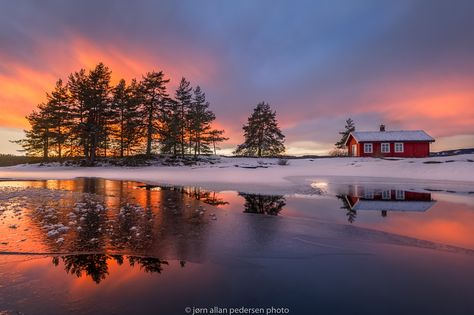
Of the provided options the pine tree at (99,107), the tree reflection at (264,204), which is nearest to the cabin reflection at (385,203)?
the tree reflection at (264,204)

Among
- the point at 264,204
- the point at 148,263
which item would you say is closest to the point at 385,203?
the point at 264,204

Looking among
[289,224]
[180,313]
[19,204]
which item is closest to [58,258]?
[180,313]

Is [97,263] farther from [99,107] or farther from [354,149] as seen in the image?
[354,149]

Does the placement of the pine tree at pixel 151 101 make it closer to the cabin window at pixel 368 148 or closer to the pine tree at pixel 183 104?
the pine tree at pixel 183 104

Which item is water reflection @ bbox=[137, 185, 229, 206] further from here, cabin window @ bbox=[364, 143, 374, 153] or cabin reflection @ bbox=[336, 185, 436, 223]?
cabin window @ bbox=[364, 143, 374, 153]

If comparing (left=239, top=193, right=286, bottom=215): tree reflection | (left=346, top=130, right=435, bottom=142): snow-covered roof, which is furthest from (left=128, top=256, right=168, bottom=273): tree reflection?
(left=346, top=130, right=435, bottom=142): snow-covered roof

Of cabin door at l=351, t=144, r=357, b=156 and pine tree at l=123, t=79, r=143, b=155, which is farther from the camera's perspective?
cabin door at l=351, t=144, r=357, b=156

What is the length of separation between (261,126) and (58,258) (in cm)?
5670

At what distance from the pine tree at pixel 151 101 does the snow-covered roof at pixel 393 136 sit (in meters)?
33.5

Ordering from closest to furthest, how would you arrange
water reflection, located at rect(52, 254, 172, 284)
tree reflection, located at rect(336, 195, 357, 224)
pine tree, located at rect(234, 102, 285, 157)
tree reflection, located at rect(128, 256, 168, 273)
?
1. water reflection, located at rect(52, 254, 172, 284)
2. tree reflection, located at rect(128, 256, 168, 273)
3. tree reflection, located at rect(336, 195, 357, 224)
4. pine tree, located at rect(234, 102, 285, 157)

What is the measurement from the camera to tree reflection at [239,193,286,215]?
35.5 feet

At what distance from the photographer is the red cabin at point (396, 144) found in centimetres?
4456

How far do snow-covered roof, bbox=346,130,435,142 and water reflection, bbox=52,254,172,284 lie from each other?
4585cm

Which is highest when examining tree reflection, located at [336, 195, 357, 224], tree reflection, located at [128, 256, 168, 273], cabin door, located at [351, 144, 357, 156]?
cabin door, located at [351, 144, 357, 156]
